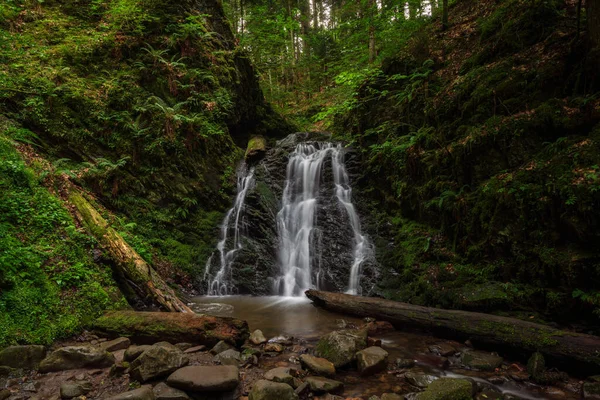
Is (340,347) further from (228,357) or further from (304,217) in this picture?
(304,217)

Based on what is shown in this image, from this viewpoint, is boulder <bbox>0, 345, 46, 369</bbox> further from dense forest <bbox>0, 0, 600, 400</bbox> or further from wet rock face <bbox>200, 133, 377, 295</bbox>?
wet rock face <bbox>200, 133, 377, 295</bbox>

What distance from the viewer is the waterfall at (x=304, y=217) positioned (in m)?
8.80

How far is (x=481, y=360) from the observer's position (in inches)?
171

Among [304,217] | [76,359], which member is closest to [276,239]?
[304,217]

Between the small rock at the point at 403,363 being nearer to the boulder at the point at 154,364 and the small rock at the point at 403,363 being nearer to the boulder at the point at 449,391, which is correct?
the boulder at the point at 449,391

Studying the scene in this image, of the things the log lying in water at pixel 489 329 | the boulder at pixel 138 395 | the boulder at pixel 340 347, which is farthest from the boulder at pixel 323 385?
the log lying in water at pixel 489 329

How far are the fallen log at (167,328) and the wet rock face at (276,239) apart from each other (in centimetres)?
403

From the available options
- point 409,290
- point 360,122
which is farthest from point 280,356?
point 360,122

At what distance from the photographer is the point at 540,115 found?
6.01 metres

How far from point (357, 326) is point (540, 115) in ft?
18.3

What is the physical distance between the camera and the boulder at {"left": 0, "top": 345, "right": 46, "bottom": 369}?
3309 mm

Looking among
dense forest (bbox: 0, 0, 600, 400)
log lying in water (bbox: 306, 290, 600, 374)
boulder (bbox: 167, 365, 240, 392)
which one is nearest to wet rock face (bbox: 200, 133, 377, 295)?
dense forest (bbox: 0, 0, 600, 400)

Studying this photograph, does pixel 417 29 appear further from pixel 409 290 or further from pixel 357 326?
pixel 357 326

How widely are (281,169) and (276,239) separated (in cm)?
350
